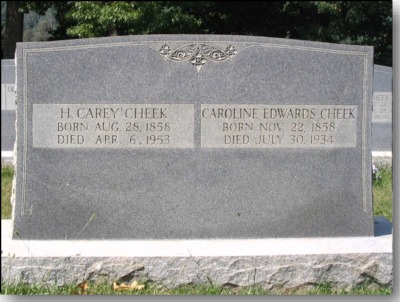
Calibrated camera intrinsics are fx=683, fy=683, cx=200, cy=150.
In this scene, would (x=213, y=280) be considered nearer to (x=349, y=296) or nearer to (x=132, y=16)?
(x=349, y=296)

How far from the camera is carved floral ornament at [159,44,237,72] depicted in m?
5.48

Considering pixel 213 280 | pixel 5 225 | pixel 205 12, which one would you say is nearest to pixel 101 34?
pixel 205 12

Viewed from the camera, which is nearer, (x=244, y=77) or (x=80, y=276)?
(x=80, y=276)

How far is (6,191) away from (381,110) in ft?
21.1

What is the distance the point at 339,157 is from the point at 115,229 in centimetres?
192

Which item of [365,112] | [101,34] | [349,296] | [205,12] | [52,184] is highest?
[205,12]

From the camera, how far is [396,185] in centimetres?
663

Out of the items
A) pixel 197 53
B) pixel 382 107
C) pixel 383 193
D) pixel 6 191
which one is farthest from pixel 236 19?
pixel 197 53

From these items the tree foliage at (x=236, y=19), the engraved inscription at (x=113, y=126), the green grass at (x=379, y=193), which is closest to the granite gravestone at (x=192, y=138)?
the engraved inscription at (x=113, y=126)

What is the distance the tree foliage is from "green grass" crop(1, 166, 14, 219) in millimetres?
8053

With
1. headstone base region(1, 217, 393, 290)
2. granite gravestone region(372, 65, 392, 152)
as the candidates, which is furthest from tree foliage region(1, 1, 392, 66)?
headstone base region(1, 217, 393, 290)

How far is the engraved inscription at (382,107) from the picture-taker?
38.3 feet

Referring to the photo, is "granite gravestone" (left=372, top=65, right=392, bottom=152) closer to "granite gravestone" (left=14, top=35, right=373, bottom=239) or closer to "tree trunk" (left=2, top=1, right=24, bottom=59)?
"granite gravestone" (left=14, top=35, right=373, bottom=239)

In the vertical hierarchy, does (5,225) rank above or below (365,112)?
below
